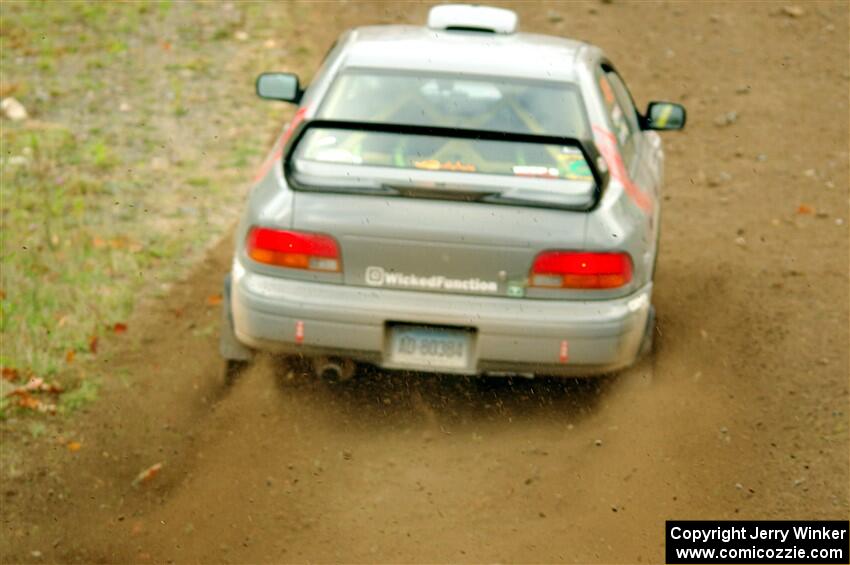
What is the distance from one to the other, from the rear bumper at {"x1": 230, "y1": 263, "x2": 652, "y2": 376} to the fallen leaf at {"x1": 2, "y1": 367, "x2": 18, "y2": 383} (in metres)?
1.60

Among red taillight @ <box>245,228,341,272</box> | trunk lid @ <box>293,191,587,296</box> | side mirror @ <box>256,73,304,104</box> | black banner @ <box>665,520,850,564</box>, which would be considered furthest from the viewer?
side mirror @ <box>256,73,304,104</box>

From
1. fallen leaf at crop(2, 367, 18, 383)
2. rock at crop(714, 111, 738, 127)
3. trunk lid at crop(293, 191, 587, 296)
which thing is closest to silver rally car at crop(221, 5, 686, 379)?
trunk lid at crop(293, 191, 587, 296)

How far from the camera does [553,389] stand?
6.65 m

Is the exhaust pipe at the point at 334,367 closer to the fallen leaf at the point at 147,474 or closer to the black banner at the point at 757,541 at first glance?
the fallen leaf at the point at 147,474

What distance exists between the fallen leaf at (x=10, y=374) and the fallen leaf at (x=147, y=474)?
1248mm

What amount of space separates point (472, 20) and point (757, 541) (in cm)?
338

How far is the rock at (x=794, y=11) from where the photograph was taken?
49.1 ft

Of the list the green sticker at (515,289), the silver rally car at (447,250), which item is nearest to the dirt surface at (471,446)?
the silver rally car at (447,250)

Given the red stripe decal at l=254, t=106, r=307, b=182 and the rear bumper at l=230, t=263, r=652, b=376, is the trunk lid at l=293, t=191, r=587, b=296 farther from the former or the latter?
the red stripe decal at l=254, t=106, r=307, b=182

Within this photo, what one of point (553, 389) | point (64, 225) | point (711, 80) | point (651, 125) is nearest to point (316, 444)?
point (553, 389)

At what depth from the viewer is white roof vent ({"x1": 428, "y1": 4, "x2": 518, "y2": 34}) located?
289 inches

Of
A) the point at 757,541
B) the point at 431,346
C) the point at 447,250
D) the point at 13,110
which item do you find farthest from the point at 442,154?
the point at 13,110

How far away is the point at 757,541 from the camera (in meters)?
5.14

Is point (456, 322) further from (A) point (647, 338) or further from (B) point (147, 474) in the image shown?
(B) point (147, 474)
